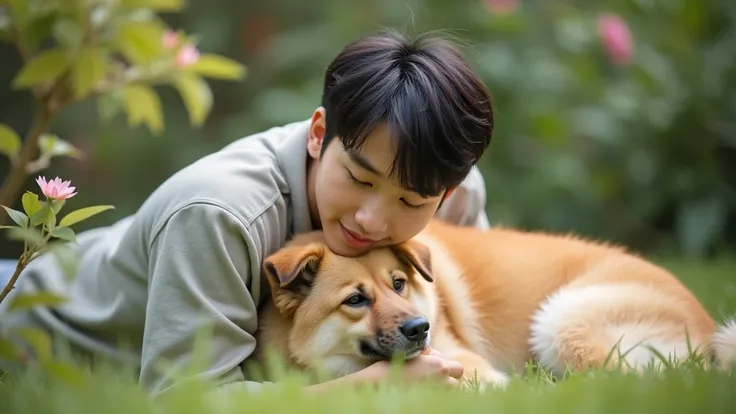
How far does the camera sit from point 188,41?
3.18m

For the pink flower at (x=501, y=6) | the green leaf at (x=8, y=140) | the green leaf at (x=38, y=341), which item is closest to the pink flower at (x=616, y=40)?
the pink flower at (x=501, y=6)

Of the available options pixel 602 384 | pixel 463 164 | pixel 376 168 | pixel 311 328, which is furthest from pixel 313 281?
pixel 602 384

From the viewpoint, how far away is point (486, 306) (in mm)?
3184

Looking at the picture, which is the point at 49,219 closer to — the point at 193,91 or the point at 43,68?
the point at 43,68

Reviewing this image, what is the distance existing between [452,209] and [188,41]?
1.44m

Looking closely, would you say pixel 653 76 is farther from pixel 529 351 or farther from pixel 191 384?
pixel 191 384

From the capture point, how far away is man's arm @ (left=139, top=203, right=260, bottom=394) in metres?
2.42

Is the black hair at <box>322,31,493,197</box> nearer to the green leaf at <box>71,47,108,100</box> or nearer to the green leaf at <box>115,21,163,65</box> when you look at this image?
the green leaf at <box>115,21,163,65</box>

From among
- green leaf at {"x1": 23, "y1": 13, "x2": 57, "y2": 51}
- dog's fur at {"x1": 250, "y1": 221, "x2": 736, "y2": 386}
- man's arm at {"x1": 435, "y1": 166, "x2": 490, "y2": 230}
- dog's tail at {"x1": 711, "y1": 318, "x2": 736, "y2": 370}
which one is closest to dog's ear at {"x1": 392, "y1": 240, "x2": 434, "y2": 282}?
dog's fur at {"x1": 250, "y1": 221, "x2": 736, "y2": 386}

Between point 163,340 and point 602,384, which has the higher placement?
point 602,384

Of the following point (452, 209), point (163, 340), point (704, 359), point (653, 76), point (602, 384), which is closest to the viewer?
point (602, 384)

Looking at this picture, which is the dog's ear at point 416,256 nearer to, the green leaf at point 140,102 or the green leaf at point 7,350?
the green leaf at point 140,102

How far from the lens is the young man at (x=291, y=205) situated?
8.04 feet

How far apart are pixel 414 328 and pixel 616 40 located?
13.1 ft
